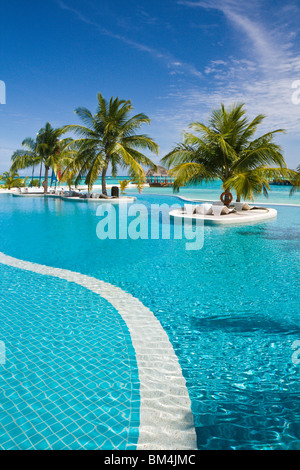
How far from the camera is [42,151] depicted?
2519cm

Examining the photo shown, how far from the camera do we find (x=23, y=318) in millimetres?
3662

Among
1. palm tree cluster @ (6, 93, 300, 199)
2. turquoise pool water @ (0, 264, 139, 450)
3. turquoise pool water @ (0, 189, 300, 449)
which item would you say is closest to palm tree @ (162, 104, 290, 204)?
palm tree cluster @ (6, 93, 300, 199)

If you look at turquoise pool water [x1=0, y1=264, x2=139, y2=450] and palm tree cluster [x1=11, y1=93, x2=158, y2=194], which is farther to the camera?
palm tree cluster [x1=11, y1=93, x2=158, y2=194]

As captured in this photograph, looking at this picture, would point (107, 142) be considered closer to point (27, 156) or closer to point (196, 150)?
point (196, 150)

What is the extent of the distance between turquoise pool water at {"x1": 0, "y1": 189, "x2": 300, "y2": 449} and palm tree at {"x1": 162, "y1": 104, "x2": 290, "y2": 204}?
4035 mm

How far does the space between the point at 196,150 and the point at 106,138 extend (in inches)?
312

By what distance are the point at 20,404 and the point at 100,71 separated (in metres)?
26.6

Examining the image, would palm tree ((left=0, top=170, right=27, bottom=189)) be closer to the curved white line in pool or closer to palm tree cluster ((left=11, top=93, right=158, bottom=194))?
palm tree cluster ((left=11, top=93, right=158, bottom=194))

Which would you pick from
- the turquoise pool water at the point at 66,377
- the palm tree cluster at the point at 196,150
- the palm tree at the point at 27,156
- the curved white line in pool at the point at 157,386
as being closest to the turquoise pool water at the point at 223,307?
the curved white line in pool at the point at 157,386

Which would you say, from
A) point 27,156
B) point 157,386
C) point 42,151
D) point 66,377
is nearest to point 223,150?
point 157,386

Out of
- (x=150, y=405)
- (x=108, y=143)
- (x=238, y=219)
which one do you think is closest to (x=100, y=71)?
(x=108, y=143)

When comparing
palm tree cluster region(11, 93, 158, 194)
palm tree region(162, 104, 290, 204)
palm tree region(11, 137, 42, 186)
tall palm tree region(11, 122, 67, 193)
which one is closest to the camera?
palm tree region(162, 104, 290, 204)

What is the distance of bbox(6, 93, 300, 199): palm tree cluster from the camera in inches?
458

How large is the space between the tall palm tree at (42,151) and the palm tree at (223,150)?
48.8 ft
